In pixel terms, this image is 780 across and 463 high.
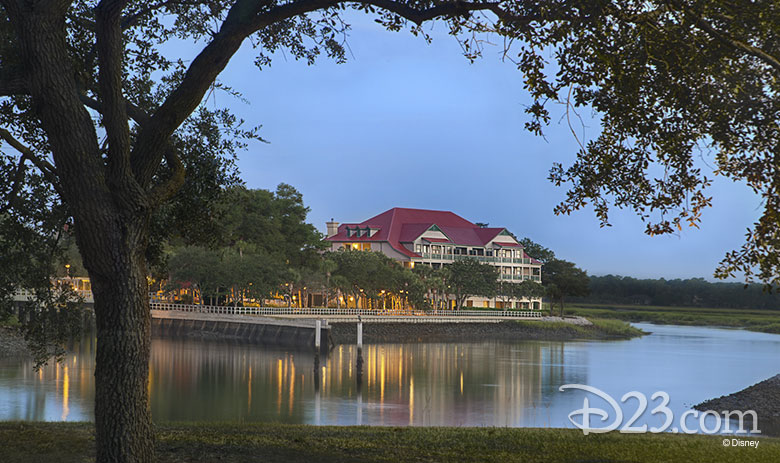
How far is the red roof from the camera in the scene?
82.3m

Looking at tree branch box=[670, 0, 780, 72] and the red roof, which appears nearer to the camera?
tree branch box=[670, 0, 780, 72]

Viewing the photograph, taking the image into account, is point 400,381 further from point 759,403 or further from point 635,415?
point 635,415

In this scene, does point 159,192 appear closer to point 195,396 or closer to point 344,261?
point 195,396

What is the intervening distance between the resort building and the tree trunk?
72357 millimetres

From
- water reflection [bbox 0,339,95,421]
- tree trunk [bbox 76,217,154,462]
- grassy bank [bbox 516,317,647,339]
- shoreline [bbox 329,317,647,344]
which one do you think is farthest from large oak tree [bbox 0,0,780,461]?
grassy bank [bbox 516,317,647,339]

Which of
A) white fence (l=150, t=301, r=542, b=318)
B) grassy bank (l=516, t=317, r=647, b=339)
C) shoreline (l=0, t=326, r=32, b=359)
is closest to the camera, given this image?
shoreline (l=0, t=326, r=32, b=359)

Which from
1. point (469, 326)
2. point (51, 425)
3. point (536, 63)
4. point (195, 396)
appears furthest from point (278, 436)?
point (469, 326)

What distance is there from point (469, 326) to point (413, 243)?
19111mm

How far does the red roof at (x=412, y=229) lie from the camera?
Result: 8231cm

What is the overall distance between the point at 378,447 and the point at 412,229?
73.5 metres

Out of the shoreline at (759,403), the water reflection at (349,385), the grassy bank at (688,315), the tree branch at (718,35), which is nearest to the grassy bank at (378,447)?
the tree branch at (718,35)

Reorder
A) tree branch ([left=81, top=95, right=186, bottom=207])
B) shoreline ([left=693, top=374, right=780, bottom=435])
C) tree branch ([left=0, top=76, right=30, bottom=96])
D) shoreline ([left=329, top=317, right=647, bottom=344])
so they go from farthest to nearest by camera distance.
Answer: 1. shoreline ([left=329, top=317, right=647, bottom=344])
2. shoreline ([left=693, top=374, right=780, bottom=435])
3. tree branch ([left=81, top=95, right=186, bottom=207])
4. tree branch ([left=0, top=76, right=30, bottom=96])

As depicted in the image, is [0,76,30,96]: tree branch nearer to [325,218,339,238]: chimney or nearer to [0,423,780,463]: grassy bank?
[0,423,780,463]: grassy bank

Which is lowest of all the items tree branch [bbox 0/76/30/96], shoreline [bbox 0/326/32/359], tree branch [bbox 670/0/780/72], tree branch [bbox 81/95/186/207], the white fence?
shoreline [bbox 0/326/32/359]
